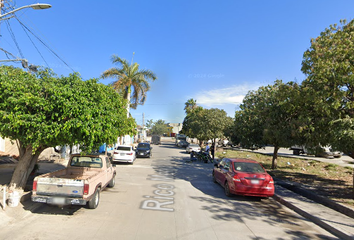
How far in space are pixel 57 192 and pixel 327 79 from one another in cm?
923

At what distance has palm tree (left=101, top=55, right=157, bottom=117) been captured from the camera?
852 inches

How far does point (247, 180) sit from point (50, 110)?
6.66 meters

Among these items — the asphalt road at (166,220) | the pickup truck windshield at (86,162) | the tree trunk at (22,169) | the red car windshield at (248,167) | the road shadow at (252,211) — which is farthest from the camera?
the red car windshield at (248,167)

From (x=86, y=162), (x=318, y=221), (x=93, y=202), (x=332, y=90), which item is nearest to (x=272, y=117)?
(x=332, y=90)

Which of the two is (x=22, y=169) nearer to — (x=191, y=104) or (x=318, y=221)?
(x=318, y=221)

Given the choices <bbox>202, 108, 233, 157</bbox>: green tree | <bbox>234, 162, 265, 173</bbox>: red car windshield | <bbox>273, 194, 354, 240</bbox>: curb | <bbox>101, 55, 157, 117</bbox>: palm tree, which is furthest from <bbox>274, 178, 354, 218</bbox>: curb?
<bbox>202, 108, 233, 157</bbox>: green tree

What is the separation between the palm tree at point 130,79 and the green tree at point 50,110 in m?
14.9

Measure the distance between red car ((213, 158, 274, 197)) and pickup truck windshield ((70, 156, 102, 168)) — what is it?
15.8ft

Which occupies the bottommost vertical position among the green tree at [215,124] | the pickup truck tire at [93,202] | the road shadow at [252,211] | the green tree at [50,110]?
the road shadow at [252,211]

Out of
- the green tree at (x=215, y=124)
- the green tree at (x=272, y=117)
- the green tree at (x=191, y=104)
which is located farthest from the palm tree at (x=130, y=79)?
the green tree at (x=191, y=104)

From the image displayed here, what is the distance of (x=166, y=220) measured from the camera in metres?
6.04

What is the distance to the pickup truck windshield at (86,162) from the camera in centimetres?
812

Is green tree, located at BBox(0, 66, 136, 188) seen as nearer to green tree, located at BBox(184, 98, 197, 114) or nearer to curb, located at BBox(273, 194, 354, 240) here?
curb, located at BBox(273, 194, 354, 240)

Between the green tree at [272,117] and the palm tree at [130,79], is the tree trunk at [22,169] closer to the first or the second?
the green tree at [272,117]
